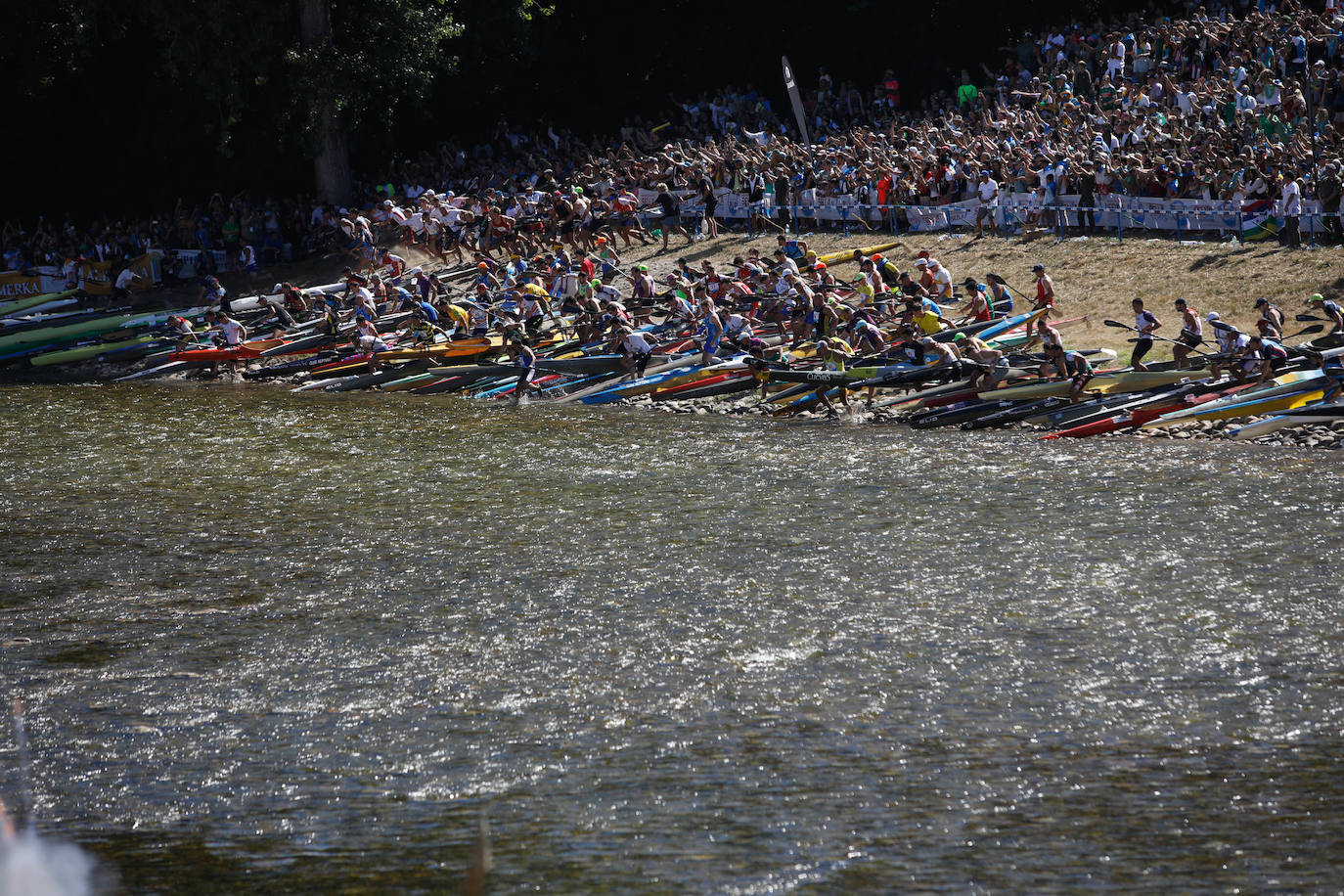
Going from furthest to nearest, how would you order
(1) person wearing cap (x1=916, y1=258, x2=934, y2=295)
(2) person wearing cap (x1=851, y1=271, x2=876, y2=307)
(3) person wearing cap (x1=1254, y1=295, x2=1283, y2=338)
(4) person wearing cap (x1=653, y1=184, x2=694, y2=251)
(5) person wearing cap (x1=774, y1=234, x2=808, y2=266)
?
(4) person wearing cap (x1=653, y1=184, x2=694, y2=251) → (5) person wearing cap (x1=774, y1=234, x2=808, y2=266) → (1) person wearing cap (x1=916, y1=258, x2=934, y2=295) → (2) person wearing cap (x1=851, y1=271, x2=876, y2=307) → (3) person wearing cap (x1=1254, y1=295, x2=1283, y2=338)

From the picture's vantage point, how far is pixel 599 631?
15570mm

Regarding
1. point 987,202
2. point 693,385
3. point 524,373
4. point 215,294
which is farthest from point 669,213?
point 215,294

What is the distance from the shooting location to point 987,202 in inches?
1302

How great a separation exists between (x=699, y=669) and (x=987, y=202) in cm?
2119

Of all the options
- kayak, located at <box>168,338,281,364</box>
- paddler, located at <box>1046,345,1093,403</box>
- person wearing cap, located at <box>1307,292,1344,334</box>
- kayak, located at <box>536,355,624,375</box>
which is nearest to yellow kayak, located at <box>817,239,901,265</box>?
kayak, located at <box>536,355,624,375</box>

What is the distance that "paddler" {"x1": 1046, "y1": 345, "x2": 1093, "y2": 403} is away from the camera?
2406 centimetres

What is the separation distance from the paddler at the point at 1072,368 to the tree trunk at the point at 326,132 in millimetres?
24461

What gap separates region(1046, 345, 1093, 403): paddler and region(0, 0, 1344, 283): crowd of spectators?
7.17 metres

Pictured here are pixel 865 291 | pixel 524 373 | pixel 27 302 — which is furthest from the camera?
pixel 27 302

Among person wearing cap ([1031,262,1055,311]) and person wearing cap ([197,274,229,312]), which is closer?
person wearing cap ([1031,262,1055,311])

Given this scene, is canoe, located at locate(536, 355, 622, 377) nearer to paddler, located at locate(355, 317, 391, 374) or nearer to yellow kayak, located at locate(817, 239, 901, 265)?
paddler, located at locate(355, 317, 391, 374)

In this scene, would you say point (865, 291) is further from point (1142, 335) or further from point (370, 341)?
point (370, 341)

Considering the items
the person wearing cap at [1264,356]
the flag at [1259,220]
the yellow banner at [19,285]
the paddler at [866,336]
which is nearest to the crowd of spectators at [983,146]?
the flag at [1259,220]

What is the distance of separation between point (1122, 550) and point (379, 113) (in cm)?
3386
